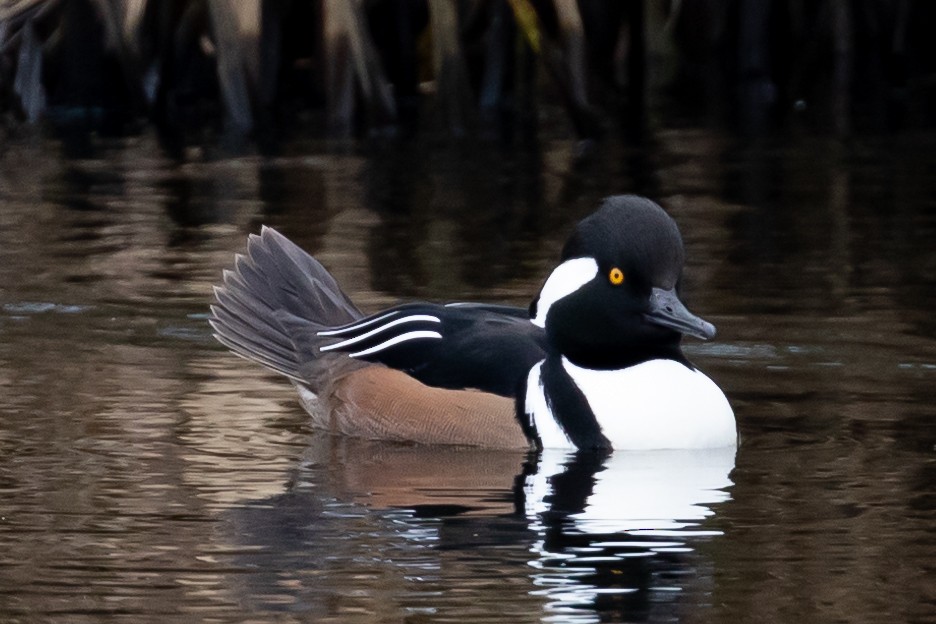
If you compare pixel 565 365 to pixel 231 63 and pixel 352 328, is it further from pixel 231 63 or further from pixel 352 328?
pixel 231 63

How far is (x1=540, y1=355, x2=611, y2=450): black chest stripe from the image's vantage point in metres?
6.15

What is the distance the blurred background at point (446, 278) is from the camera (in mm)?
4926

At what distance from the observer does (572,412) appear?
6.16 m

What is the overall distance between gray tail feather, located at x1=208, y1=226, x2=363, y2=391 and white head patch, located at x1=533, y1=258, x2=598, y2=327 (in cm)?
89

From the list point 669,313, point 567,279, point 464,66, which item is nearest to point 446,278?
point 567,279

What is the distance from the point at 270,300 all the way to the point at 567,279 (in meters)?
1.21

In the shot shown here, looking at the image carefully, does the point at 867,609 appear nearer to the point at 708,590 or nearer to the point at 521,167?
the point at 708,590

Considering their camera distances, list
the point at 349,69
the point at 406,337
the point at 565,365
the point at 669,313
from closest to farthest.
Answer: the point at 669,313 → the point at 565,365 → the point at 406,337 → the point at 349,69

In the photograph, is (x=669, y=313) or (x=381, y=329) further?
(x=381, y=329)

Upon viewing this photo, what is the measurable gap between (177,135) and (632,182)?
4.00 meters

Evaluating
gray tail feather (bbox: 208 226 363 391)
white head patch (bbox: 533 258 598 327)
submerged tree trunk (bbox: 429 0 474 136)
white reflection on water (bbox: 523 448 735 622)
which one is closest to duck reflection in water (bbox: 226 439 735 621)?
white reflection on water (bbox: 523 448 735 622)

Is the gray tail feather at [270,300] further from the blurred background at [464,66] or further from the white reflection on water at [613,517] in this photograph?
the blurred background at [464,66]

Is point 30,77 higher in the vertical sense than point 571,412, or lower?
higher

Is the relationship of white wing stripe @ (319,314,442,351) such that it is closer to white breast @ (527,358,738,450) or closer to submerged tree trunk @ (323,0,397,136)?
white breast @ (527,358,738,450)
